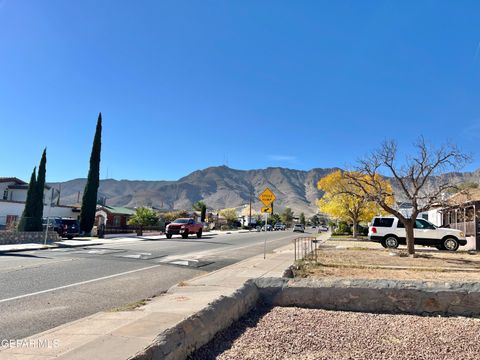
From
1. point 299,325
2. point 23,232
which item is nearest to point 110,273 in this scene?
point 299,325

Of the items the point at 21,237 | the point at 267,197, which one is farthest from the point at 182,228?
the point at 267,197

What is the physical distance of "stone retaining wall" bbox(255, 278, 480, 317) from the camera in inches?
280

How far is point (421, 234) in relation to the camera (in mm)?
23688

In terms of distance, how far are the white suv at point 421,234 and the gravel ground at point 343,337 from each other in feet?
59.9

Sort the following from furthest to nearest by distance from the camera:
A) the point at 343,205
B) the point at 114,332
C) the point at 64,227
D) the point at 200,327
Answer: the point at 343,205 < the point at 64,227 < the point at 200,327 < the point at 114,332

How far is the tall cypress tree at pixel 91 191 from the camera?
36844 millimetres

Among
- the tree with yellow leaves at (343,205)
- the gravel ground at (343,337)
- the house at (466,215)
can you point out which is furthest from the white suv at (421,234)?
the gravel ground at (343,337)

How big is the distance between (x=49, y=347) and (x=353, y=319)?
4.68 metres

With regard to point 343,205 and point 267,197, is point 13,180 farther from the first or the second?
point 267,197

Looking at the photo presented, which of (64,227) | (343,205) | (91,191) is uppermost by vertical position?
(343,205)

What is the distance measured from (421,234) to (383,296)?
719 inches

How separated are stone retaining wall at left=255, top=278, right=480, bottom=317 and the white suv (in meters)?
17.6

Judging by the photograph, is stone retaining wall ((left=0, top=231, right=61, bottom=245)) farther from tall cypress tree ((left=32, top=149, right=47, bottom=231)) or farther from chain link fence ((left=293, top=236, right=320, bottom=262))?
chain link fence ((left=293, top=236, right=320, bottom=262))

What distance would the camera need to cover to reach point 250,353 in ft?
16.3
